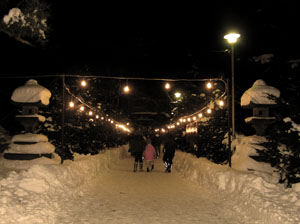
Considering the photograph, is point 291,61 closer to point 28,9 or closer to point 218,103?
point 218,103

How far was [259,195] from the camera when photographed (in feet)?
28.6

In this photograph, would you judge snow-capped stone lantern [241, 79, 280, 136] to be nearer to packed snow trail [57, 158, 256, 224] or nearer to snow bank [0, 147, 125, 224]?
packed snow trail [57, 158, 256, 224]

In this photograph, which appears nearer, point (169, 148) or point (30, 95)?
point (30, 95)

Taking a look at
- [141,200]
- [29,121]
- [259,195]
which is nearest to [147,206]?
[141,200]

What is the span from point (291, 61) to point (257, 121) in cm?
498

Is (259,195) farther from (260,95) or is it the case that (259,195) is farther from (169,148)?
(169,148)

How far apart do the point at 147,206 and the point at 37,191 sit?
9.58ft

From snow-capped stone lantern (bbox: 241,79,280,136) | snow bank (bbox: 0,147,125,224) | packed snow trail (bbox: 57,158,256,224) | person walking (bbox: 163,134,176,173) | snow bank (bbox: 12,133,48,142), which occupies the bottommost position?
packed snow trail (bbox: 57,158,256,224)

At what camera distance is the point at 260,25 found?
2022 centimetres

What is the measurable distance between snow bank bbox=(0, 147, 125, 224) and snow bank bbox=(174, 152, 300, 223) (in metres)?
4.46

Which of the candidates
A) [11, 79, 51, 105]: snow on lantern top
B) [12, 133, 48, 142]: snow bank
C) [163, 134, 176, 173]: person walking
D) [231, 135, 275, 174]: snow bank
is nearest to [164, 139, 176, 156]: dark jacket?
[163, 134, 176, 173]: person walking

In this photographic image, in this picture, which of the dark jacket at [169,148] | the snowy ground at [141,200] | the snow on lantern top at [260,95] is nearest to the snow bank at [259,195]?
the snowy ground at [141,200]

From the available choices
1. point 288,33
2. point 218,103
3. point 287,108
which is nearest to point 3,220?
point 287,108

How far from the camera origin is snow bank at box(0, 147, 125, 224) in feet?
23.6
